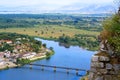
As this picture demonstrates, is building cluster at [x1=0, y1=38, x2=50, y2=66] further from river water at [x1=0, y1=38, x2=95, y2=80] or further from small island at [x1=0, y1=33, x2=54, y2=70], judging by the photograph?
river water at [x1=0, y1=38, x2=95, y2=80]

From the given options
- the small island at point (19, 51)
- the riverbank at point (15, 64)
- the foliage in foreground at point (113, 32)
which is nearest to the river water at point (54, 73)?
the riverbank at point (15, 64)

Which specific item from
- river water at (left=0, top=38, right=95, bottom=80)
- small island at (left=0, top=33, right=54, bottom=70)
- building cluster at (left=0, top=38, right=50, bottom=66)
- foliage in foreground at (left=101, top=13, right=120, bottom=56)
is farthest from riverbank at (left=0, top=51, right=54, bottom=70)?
foliage in foreground at (left=101, top=13, right=120, bottom=56)

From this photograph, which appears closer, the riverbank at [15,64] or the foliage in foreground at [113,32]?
the foliage in foreground at [113,32]

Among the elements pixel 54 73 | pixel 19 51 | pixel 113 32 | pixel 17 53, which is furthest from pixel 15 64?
pixel 113 32

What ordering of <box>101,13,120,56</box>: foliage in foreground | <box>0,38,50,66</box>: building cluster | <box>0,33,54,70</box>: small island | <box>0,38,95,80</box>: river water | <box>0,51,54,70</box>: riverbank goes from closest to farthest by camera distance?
<box>101,13,120,56</box>: foliage in foreground < <box>0,38,95,80</box>: river water < <box>0,51,54,70</box>: riverbank < <box>0,33,54,70</box>: small island < <box>0,38,50,66</box>: building cluster

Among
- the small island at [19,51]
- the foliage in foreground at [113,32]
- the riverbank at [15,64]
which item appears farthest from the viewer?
the small island at [19,51]

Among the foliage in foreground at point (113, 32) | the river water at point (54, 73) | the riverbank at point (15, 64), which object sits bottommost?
the riverbank at point (15, 64)

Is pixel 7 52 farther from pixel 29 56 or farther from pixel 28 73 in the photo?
pixel 28 73

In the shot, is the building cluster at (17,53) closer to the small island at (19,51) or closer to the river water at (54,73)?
the small island at (19,51)

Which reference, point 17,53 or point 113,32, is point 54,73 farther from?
point 113,32
